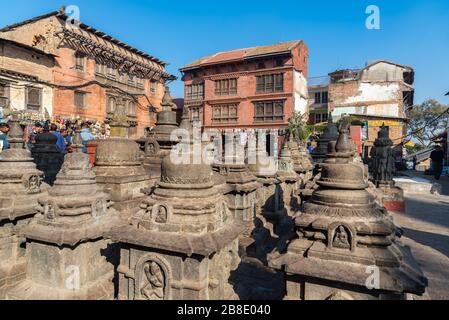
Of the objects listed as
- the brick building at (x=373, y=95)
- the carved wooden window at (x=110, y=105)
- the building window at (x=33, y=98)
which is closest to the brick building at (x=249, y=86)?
the brick building at (x=373, y=95)

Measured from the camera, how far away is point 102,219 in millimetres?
4715

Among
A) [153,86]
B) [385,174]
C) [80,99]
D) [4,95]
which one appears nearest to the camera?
[385,174]

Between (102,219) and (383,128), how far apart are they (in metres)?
12.2

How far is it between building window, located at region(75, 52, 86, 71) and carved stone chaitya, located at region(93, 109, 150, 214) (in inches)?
828

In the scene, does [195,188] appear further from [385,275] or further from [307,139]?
[307,139]

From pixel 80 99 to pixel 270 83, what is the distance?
1934 cm

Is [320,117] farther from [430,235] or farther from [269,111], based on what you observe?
[430,235]

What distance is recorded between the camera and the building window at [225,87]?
33931mm

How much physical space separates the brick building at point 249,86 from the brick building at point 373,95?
400 centimetres

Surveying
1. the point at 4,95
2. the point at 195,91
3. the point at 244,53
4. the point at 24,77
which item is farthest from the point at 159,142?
the point at 195,91

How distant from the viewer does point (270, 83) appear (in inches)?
1257

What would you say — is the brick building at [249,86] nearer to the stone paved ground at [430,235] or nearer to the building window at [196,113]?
the building window at [196,113]

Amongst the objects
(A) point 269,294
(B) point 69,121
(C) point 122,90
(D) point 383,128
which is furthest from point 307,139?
(A) point 269,294

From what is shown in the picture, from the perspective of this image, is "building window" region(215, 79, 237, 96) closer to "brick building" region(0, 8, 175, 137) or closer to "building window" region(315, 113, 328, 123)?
"brick building" region(0, 8, 175, 137)
